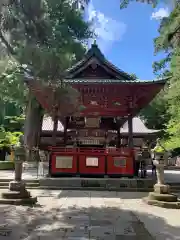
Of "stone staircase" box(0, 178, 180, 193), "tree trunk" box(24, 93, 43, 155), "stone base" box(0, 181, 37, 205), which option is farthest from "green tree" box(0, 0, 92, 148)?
"tree trunk" box(24, 93, 43, 155)

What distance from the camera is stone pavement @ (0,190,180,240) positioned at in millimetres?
5039

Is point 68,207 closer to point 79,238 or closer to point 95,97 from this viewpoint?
point 79,238

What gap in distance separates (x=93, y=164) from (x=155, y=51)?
19.0 ft

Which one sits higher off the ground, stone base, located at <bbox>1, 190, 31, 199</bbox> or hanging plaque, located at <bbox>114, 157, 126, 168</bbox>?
hanging plaque, located at <bbox>114, 157, 126, 168</bbox>

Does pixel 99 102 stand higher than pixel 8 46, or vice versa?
pixel 99 102

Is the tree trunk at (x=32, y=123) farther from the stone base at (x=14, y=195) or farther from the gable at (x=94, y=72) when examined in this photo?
the stone base at (x=14, y=195)

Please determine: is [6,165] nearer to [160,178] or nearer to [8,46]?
[160,178]

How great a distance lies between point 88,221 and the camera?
6047 millimetres

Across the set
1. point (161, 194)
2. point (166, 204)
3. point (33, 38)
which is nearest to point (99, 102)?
point (161, 194)

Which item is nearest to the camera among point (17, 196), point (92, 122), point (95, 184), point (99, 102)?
point (17, 196)

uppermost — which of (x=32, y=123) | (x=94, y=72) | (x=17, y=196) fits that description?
(x=94, y=72)

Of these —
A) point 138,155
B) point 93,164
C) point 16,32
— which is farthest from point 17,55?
point 138,155

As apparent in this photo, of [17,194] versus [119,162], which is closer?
[17,194]

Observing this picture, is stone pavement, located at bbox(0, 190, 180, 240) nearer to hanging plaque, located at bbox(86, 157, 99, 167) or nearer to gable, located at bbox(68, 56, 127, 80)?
hanging plaque, located at bbox(86, 157, 99, 167)
